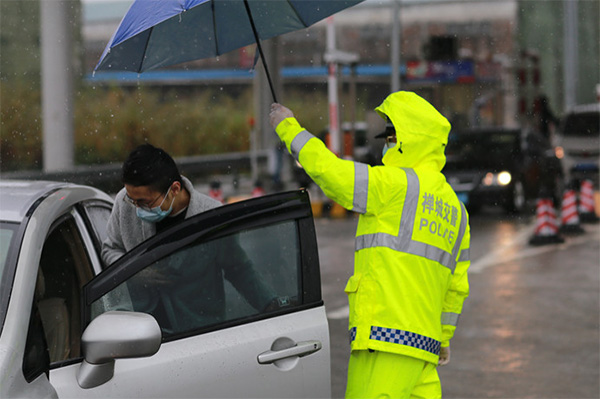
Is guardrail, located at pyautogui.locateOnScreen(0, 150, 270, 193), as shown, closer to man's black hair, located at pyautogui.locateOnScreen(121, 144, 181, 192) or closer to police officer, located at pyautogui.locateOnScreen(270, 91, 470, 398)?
man's black hair, located at pyautogui.locateOnScreen(121, 144, 181, 192)

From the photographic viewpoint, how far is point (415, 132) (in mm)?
3725

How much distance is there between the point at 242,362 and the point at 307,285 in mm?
367

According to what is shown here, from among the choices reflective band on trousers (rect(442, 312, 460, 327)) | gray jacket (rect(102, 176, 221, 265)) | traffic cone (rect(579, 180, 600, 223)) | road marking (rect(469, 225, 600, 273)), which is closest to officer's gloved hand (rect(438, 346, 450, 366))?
reflective band on trousers (rect(442, 312, 460, 327))

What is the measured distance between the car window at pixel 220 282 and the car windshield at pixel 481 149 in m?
14.5

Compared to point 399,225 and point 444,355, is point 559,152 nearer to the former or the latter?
point 444,355

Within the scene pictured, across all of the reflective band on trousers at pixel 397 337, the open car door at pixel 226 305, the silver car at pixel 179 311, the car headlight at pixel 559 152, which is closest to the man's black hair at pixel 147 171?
the silver car at pixel 179 311

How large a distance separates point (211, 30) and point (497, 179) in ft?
44.7

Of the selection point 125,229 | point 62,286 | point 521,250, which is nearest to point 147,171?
point 125,229

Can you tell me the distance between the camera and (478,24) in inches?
1284

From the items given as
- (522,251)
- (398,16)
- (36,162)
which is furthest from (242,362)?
(36,162)

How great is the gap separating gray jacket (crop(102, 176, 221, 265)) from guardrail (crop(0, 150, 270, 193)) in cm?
928

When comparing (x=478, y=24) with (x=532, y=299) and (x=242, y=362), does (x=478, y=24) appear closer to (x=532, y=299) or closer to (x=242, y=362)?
(x=532, y=299)

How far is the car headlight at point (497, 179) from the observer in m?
17.5

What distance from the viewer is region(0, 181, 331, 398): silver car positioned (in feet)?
10.1
